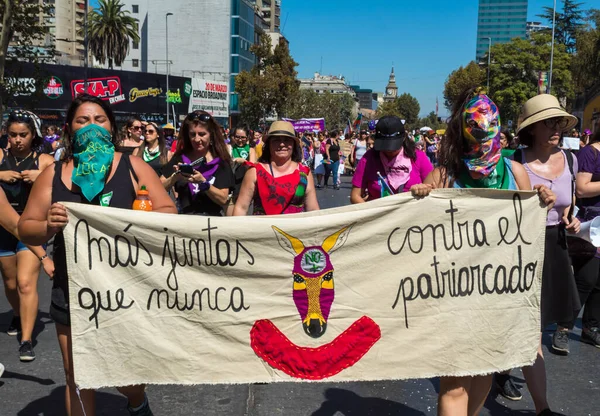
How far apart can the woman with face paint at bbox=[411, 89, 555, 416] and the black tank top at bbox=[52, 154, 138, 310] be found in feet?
4.62

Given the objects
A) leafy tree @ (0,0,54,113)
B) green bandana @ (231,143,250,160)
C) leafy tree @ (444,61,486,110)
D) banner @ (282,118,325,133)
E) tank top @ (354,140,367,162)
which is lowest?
green bandana @ (231,143,250,160)

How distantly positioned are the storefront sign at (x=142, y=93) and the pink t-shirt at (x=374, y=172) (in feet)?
160

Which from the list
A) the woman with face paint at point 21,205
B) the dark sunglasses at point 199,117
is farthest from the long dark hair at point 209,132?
the woman with face paint at point 21,205

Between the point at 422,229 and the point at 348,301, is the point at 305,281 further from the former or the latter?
the point at 422,229

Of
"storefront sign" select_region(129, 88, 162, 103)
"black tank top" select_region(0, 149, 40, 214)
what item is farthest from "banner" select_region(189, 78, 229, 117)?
"black tank top" select_region(0, 149, 40, 214)

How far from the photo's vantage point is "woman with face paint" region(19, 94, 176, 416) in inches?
122

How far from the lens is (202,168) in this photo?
5039 millimetres

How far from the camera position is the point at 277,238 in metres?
3.20

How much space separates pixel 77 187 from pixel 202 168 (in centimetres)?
195

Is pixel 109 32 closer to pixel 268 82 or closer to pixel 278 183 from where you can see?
pixel 268 82

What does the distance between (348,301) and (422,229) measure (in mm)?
511

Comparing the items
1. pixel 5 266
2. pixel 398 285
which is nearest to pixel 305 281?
pixel 398 285

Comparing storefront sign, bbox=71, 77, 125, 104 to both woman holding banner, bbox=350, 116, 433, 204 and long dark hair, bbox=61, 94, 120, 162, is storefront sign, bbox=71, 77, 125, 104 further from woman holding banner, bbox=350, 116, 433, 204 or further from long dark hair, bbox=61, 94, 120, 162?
long dark hair, bbox=61, 94, 120, 162

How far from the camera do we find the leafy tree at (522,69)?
62250 millimetres
